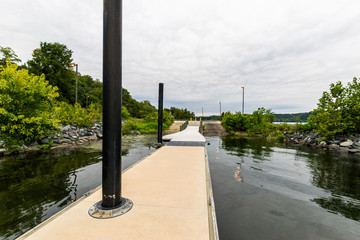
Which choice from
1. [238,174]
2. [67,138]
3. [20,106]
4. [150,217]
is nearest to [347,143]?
[238,174]

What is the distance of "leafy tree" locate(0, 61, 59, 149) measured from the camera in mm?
9000

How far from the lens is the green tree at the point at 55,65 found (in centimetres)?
3306

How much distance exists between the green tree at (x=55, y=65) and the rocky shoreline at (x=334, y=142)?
146 feet

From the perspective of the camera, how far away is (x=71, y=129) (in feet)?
53.9

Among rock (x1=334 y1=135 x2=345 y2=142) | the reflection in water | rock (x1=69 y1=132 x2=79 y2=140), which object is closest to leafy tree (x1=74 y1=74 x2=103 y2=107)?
rock (x1=69 y1=132 x2=79 y2=140)

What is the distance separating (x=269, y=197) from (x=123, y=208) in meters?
4.90

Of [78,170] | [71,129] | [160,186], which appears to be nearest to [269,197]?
[160,186]

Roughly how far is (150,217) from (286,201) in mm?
4779

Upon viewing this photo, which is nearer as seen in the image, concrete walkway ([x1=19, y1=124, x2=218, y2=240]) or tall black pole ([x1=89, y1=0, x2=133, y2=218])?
concrete walkway ([x1=19, y1=124, x2=218, y2=240])

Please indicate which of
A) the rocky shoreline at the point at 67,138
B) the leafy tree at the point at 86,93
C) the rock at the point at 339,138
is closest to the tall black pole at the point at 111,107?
the rocky shoreline at the point at 67,138

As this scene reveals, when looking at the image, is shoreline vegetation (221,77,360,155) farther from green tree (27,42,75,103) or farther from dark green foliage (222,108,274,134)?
green tree (27,42,75,103)

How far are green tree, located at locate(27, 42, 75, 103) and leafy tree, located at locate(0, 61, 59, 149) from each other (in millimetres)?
29582

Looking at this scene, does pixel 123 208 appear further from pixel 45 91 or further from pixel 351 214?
pixel 45 91

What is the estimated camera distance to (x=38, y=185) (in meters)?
5.87
